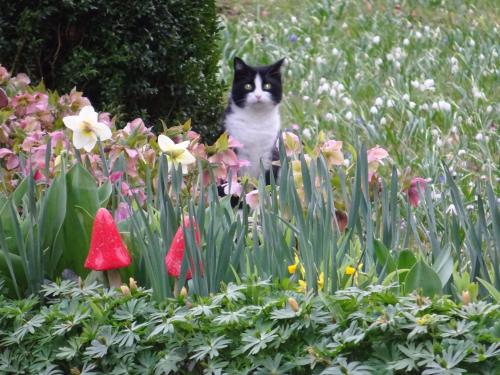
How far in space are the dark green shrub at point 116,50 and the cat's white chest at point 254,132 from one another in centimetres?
32

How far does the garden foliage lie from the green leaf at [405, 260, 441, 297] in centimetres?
7

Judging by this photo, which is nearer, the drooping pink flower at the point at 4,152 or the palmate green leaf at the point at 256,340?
the palmate green leaf at the point at 256,340

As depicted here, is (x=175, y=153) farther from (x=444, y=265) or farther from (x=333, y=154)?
(x=444, y=265)

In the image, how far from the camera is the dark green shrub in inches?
192

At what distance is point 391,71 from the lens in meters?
7.79

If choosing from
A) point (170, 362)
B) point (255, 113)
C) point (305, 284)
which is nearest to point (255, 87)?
point (255, 113)

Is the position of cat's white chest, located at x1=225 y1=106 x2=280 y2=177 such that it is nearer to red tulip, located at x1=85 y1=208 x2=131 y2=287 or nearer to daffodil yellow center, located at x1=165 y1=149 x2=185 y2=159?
daffodil yellow center, located at x1=165 y1=149 x2=185 y2=159

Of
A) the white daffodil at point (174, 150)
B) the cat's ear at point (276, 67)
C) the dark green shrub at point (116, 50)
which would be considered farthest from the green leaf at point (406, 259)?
the cat's ear at point (276, 67)

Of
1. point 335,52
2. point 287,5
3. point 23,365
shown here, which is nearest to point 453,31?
point 335,52

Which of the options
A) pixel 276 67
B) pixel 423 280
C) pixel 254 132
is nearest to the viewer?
pixel 423 280

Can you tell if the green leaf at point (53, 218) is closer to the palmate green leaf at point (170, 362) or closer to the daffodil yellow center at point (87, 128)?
the daffodil yellow center at point (87, 128)

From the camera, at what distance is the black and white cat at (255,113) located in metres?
5.41

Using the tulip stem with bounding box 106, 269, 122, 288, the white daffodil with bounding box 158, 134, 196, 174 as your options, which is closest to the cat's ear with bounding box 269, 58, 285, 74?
the white daffodil with bounding box 158, 134, 196, 174

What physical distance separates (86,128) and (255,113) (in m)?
2.57
